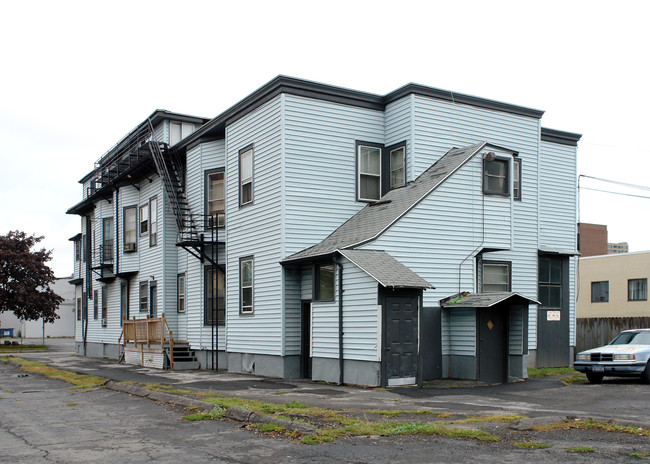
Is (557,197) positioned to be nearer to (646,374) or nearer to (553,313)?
(553,313)

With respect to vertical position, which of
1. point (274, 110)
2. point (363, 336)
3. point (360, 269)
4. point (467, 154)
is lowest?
point (363, 336)

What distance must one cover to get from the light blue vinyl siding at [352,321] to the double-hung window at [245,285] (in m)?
3.61

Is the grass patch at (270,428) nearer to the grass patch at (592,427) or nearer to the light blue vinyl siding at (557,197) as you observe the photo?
the grass patch at (592,427)

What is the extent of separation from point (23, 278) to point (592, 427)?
49.1 meters

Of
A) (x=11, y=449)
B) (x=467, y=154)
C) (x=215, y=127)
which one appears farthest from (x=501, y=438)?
(x=215, y=127)

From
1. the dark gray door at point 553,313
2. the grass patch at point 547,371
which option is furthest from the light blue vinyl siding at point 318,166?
the grass patch at point 547,371

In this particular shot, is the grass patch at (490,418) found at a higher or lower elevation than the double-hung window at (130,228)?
lower

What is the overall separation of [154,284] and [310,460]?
850 inches

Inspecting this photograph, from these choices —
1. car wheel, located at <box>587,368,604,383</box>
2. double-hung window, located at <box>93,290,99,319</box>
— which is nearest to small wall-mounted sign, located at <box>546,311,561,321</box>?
car wheel, located at <box>587,368,604,383</box>

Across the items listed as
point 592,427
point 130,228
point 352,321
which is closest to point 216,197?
point 130,228

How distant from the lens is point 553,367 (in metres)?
22.6

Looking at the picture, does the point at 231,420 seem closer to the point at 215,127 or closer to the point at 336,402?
the point at 336,402

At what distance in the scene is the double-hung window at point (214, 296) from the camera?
80.8 ft

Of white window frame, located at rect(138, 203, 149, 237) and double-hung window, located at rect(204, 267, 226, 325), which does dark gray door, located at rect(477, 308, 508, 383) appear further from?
white window frame, located at rect(138, 203, 149, 237)
